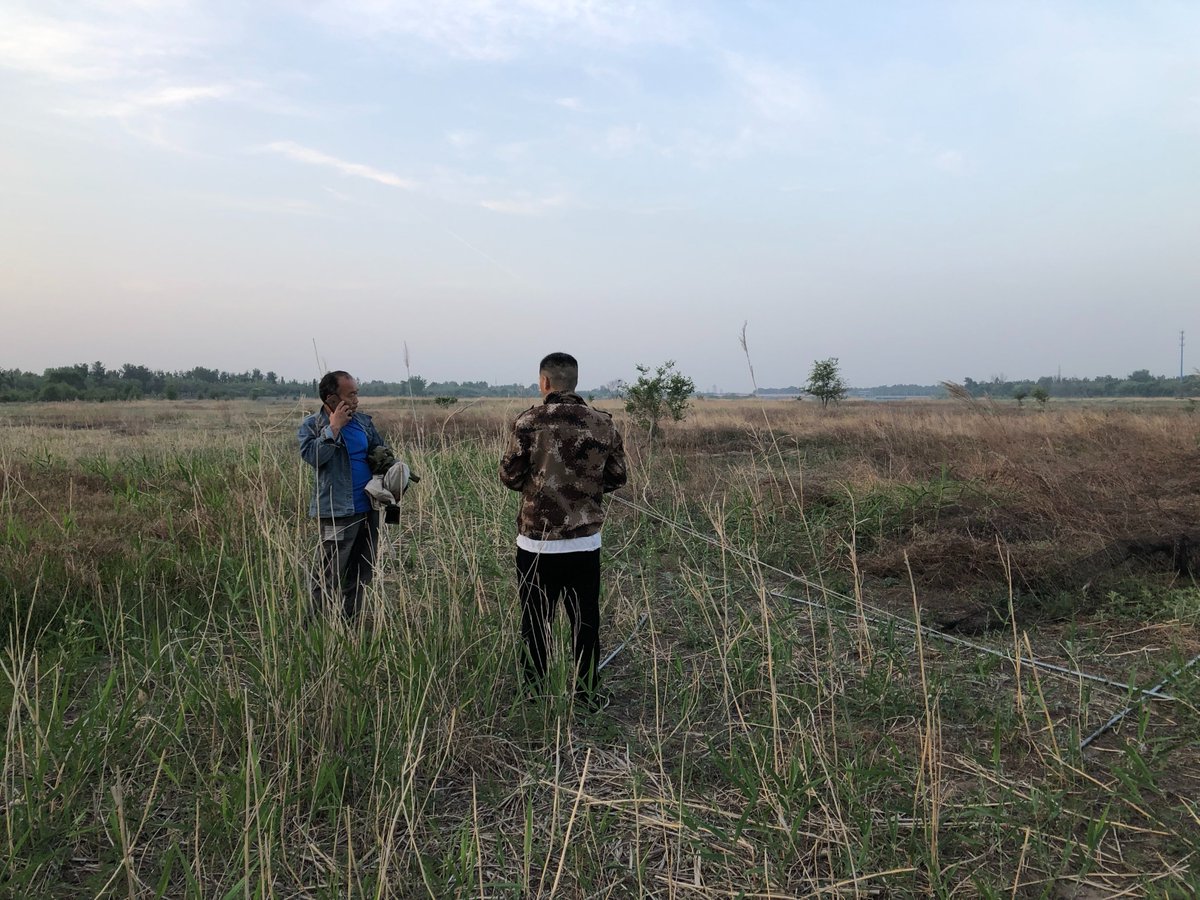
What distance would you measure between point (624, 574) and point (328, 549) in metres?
2.31

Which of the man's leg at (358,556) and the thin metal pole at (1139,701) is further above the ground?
the man's leg at (358,556)

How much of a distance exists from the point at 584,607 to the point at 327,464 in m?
1.68

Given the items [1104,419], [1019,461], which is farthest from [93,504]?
[1104,419]

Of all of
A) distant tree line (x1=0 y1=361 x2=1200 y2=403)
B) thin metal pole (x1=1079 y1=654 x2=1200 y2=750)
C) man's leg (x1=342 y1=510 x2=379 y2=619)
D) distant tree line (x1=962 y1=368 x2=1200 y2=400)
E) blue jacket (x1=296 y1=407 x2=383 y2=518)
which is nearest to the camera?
thin metal pole (x1=1079 y1=654 x2=1200 y2=750)

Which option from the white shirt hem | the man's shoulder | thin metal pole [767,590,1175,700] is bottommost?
thin metal pole [767,590,1175,700]

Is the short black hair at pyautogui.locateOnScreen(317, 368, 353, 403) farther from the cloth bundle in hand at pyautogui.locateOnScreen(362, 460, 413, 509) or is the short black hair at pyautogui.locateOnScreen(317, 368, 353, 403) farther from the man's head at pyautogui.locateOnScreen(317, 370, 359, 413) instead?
the cloth bundle in hand at pyautogui.locateOnScreen(362, 460, 413, 509)

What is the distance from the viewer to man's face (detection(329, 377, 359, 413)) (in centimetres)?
365

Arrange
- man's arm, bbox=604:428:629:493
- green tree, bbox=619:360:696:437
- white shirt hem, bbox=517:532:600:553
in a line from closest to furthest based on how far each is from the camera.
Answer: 1. white shirt hem, bbox=517:532:600:553
2. man's arm, bbox=604:428:629:493
3. green tree, bbox=619:360:696:437

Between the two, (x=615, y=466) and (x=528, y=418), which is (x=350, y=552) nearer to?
(x=528, y=418)

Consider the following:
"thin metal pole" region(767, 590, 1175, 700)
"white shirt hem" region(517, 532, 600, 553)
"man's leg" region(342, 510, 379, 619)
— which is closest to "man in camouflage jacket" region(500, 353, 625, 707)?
"white shirt hem" region(517, 532, 600, 553)

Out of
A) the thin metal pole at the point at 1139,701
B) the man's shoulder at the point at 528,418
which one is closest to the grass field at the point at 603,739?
the thin metal pole at the point at 1139,701

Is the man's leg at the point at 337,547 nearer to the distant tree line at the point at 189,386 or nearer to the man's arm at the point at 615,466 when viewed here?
the man's arm at the point at 615,466

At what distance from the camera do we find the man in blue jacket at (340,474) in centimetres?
357

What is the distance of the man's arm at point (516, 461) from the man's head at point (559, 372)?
0.81 feet
